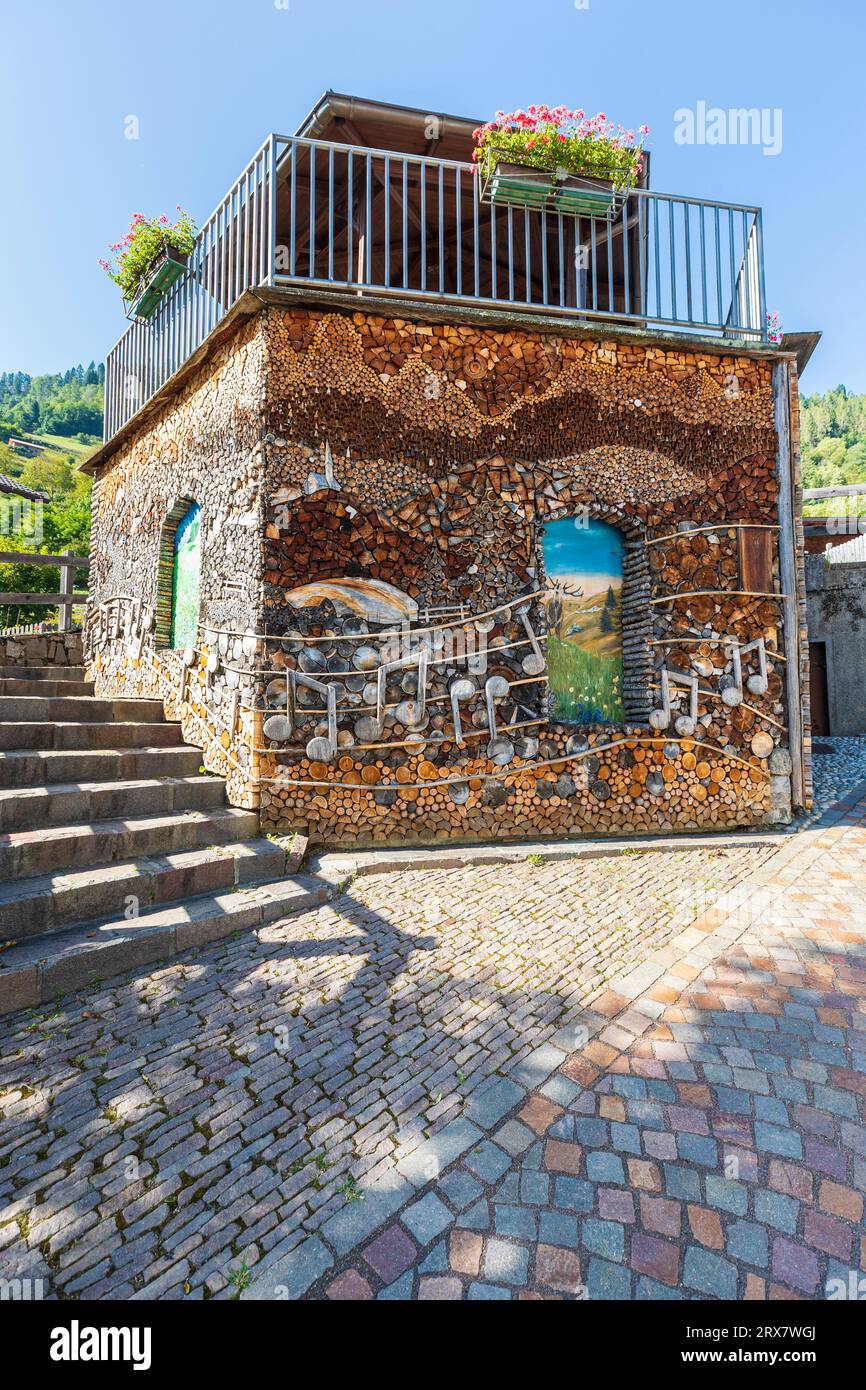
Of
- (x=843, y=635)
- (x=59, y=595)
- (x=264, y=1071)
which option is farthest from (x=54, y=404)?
(x=264, y=1071)

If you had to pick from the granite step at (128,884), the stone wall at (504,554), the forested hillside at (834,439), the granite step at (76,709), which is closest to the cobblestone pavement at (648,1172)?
the granite step at (128,884)

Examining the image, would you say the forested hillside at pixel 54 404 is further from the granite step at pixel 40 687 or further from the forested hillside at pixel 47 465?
the granite step at pixel 40 687

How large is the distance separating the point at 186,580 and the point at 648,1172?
6.92 metres

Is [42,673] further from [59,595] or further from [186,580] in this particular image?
[186,580]

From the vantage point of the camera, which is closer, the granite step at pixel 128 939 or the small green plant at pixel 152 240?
the granite step at pixel 128 939

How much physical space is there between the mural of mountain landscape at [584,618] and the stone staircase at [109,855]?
10.9 feet

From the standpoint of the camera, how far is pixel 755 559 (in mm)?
6539

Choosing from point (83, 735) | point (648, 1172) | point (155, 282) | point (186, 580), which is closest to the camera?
point (648, 1172)

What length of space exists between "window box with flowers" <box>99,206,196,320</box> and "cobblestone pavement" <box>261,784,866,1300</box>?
9.03 metres

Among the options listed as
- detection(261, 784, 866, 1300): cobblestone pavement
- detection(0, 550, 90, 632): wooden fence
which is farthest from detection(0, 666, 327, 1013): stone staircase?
detection(0, 550, 90, 632): wooden fence

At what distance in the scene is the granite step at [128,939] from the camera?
3.14 metres

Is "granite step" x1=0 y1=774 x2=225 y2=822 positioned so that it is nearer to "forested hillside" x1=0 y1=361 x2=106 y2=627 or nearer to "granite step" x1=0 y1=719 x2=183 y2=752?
"granite step" x1=0 y1=719 x2=183 y2=752

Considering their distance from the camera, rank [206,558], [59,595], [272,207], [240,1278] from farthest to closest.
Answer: [59,595] < [206,558] < [272,207] < [240,1278]

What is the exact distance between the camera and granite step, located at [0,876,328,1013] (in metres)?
3.14
